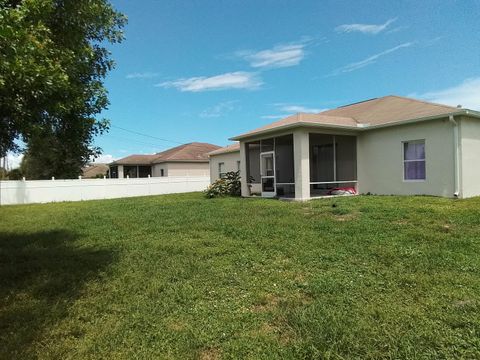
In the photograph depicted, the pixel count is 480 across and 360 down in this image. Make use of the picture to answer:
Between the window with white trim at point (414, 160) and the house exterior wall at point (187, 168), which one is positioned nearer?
the window with white trim at point (414, 160)

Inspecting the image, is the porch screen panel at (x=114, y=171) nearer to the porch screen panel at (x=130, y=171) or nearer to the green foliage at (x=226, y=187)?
the porch screen panel at (x=130, y=171)

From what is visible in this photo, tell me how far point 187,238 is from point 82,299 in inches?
126

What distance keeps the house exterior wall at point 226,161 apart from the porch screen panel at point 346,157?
26.1ft

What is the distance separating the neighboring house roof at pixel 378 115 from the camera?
12836 mm

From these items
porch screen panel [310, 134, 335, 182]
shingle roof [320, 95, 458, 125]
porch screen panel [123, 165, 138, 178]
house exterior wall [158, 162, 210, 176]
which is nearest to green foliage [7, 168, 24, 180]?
porch screen panel [123, 165, 138, 178]

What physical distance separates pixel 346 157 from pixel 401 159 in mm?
2992

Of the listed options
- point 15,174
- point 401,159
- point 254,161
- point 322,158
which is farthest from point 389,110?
point 15,174

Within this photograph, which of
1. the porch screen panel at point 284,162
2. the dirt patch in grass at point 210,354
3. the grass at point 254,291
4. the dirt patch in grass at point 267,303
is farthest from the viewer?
the porch screen panel at point 284,162

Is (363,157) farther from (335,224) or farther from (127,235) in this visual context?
(127,235)

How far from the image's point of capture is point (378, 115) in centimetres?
1558

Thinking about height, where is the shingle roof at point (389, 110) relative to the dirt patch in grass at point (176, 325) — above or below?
above

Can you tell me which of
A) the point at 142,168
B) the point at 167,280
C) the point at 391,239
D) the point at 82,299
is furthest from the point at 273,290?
the point at 142,168

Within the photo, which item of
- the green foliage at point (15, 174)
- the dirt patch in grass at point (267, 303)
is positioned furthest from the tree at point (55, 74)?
the green foliage at point (15, 174)

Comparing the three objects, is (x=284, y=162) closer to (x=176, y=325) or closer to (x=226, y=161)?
(x=226, y=161)
